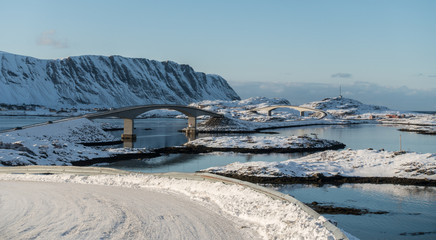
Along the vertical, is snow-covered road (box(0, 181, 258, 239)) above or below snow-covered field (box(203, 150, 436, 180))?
above

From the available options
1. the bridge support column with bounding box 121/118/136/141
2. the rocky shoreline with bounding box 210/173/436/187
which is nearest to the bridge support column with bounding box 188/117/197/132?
the bridge support column with bounding box 121/118/136/141

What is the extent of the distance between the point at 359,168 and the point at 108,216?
26252mm

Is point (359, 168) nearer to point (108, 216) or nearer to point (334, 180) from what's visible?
point (334, 180)

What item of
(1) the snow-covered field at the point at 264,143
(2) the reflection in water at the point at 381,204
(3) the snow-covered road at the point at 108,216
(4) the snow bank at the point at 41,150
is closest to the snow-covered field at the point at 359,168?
(2) the reflection in water at the point at 381,204

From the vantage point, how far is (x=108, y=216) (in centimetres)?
1363

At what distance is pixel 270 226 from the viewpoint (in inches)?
485

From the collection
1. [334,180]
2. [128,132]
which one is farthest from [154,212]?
[128,132]

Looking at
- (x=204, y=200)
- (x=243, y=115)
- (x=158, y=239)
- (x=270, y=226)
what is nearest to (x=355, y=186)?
(x=204, y=200)

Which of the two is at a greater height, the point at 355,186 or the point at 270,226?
the point at 270,226

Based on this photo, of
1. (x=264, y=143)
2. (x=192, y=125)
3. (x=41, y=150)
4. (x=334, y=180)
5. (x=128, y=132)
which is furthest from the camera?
(x=192, y=125)

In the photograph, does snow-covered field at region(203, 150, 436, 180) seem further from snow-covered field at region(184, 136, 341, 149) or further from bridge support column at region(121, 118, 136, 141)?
bridge support column at region(121, 118, 136, 141)

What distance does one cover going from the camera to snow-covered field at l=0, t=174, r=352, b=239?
11.7 m

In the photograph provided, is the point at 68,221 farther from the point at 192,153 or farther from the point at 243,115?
the point at 243,115

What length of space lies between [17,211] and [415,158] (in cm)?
3083
